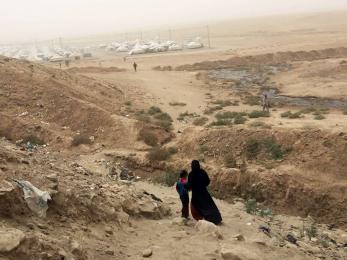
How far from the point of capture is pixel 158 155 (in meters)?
14.1

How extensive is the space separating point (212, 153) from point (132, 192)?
16.6 feet

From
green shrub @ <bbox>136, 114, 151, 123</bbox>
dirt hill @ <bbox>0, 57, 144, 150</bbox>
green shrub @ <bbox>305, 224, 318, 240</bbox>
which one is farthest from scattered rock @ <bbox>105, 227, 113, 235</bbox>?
green shrub @ <bbox>136, 114, 151, 123</bbox>

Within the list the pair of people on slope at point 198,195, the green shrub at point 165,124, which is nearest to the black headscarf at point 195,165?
the pair of people on slope at point 198,195

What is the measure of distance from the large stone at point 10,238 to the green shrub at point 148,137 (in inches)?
380

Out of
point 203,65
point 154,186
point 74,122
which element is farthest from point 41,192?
point 203,65

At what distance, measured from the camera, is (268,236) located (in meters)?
8.44

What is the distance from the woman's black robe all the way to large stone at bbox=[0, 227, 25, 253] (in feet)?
11.3

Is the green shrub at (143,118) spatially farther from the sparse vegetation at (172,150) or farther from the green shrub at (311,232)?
the green shrub at (311,232)

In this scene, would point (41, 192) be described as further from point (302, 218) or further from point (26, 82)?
point (26, 82)

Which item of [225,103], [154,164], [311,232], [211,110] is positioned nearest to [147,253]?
[311,232]

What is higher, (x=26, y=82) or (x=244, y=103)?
(x=26, y=82)

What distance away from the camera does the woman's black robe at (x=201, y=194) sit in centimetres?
825

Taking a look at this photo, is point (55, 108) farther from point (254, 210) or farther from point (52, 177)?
point (52, 177)

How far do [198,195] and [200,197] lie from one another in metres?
0.06
